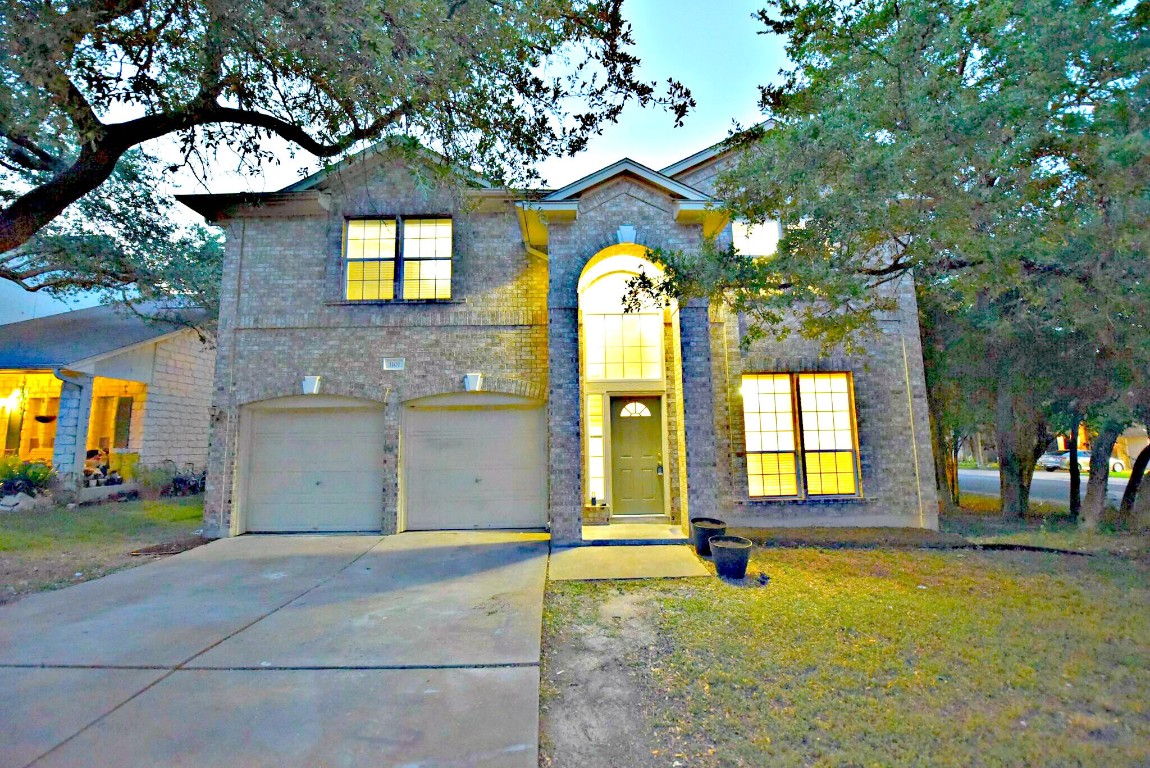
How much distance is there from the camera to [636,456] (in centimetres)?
920

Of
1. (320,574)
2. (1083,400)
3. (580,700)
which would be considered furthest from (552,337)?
(1083,400)

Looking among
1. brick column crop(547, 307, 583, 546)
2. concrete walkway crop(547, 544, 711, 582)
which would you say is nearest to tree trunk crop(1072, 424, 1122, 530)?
concrete walkway crop(547, 544, 711, 582)

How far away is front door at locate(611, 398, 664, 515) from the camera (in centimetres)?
911

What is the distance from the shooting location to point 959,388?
11.1 metres

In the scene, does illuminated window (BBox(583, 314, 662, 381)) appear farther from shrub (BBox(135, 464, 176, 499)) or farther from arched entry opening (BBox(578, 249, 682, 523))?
shrub (BBox(135, 464, 176, 499))

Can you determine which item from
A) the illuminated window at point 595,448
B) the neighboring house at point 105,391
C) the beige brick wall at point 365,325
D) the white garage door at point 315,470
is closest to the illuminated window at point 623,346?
the illuminated window at point 595,448

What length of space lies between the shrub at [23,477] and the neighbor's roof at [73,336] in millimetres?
2125

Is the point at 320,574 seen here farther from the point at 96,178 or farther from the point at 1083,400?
the point at 1083,400

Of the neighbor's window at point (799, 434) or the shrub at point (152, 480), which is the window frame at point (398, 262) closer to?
the neighbor's window at point (799, 434)

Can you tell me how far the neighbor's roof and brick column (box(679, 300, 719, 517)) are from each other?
39.1ft

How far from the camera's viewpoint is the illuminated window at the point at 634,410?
9258mm

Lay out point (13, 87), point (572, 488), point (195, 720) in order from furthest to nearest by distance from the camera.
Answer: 1. point (572, 488)
2. point (13, 87)
3. point (195, 720)

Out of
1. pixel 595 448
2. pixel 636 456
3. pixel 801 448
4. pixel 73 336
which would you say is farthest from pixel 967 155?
pixel 73 336

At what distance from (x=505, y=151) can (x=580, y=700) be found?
6241 millimetres
